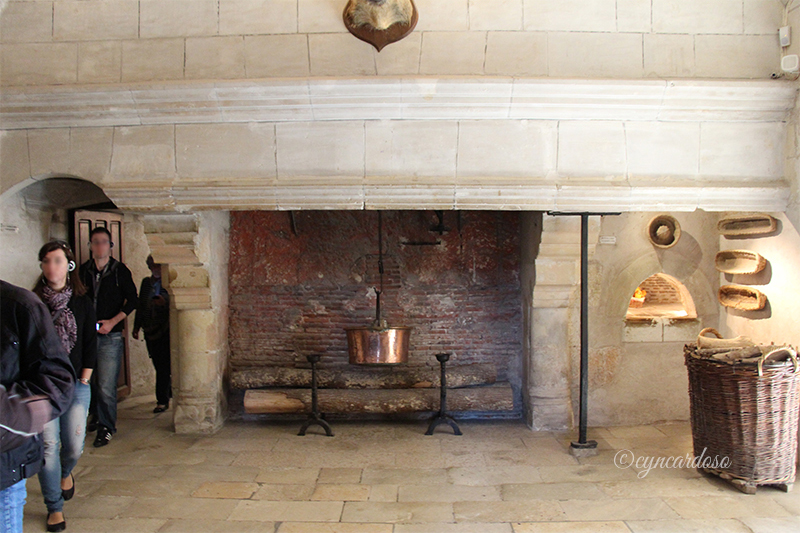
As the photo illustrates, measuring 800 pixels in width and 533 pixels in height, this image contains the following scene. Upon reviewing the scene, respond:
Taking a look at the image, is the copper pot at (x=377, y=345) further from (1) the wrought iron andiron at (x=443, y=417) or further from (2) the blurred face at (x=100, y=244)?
(2) the blurred face at (x=100, y=244)

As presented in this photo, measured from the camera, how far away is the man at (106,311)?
4.70m

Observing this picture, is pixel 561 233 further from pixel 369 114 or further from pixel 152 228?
pixel 152 228

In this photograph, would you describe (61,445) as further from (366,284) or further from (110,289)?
(366,284)

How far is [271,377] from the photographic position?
520 cm

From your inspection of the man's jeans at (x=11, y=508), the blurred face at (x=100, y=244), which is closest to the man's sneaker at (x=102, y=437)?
the blurred face at (x=100, y=244)

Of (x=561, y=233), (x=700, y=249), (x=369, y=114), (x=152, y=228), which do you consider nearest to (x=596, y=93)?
(x=561, y=233)

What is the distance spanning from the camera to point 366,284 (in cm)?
538

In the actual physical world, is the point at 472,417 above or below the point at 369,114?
below

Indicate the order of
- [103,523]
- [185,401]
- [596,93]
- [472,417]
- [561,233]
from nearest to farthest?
[103,523] < [596,93] < [561,233] < [185,401] < [472,417]

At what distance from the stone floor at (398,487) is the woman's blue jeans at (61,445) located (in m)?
0.22

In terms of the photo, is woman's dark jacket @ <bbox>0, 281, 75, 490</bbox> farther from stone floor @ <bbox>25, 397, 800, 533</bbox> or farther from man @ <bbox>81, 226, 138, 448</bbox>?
man @ <bbox>81, 226, 138, 448</bbox>

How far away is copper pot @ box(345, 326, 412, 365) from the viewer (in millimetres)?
4656

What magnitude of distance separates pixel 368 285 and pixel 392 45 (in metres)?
2.31

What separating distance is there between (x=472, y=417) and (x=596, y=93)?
3027 millimetres
